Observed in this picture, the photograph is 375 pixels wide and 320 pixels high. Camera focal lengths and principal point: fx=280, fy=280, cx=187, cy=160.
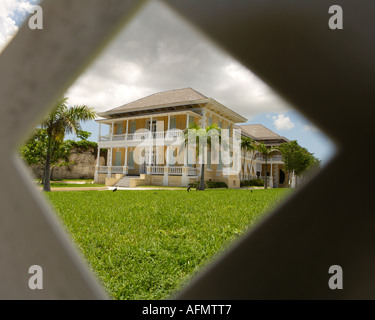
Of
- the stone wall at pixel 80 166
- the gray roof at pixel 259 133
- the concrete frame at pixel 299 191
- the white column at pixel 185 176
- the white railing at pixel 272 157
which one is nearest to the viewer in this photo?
the concrete frame at pixel 299 191

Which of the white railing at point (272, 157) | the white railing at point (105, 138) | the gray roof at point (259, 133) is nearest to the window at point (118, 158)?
the white railing at point (105, 138)

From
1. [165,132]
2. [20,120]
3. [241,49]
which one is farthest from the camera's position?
[165,132]

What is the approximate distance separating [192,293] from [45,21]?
1007 mm

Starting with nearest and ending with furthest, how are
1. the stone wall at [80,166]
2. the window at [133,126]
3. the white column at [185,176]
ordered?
1. the white column at [185,176]
2. the window at [133,126]
3. the stone wall at [80,166]

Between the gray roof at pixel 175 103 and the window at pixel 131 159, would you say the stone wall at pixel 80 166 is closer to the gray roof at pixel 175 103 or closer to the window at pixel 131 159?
the gray roof at pixel 175 103

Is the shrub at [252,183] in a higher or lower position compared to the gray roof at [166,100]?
lower

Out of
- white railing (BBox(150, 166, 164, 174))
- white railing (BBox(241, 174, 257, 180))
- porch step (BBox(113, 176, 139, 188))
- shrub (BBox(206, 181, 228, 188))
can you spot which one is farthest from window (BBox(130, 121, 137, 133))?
white railing (BBox(241, 174, 257, 180))

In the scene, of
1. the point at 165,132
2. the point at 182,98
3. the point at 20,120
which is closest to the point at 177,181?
the point at 165,132

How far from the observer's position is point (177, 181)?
71.0 feet

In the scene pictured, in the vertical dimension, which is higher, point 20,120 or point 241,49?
point 241,49

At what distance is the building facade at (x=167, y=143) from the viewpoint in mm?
22312

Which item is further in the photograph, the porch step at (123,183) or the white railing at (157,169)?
the white railing at (157,169)

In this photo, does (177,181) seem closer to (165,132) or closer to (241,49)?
(165,132)

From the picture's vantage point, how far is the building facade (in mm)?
22312
